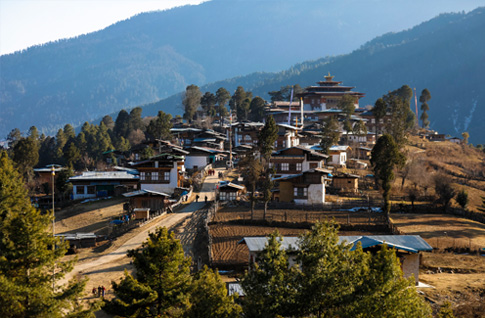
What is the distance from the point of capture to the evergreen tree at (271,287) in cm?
2194

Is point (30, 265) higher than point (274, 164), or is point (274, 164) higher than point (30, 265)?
point (274, 164)

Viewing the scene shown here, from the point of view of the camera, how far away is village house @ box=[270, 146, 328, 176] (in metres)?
67.8

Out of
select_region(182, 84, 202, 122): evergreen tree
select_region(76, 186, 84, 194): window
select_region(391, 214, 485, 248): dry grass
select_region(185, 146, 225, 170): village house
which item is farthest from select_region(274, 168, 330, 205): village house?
select_region(182, 84, 202, 122): evergreen tree

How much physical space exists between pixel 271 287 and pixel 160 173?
44.4 metres

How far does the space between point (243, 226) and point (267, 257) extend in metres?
26.5

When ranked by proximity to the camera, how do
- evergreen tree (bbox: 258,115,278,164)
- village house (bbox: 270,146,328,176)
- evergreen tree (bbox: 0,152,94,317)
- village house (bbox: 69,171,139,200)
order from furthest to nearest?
village house (bbox: 69,171,139,200) < village house (bbox: 270,146,328,176) < evergreen tree (bbox: 258,115,278,164) < evergreen tree (bbox: 0,152,94,317)

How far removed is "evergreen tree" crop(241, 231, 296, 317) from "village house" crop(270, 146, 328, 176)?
4503 cm

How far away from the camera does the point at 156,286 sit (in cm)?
2583

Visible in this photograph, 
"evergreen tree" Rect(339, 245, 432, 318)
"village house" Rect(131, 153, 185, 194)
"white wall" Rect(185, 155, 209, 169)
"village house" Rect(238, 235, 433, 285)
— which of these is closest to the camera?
"evergreen tree" Rect(339, 245, 432, 318)

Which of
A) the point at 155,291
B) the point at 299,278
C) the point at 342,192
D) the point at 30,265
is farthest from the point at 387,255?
the point at 342,192

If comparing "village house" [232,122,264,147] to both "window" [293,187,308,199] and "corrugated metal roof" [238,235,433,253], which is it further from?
"corrugated metal roof" [238,235,433,253]

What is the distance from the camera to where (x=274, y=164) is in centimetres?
6756

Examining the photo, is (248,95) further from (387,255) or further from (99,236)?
(387,255)

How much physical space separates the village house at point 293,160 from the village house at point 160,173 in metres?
12.1
